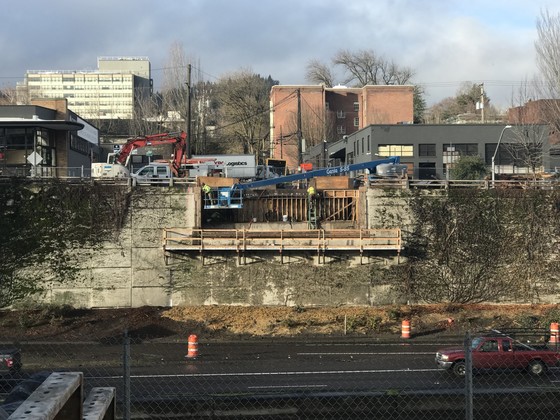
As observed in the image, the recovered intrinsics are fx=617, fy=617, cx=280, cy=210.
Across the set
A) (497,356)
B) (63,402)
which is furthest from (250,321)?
(63,402)

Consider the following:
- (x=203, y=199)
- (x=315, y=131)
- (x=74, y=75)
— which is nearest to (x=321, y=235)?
(x=203, y=199)

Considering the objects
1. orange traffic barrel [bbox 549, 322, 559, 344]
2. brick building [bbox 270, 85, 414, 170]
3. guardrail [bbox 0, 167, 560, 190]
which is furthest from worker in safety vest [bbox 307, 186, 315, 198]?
brick building [bbox 270, 85, 414, 170]

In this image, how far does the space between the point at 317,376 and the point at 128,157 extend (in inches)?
1029

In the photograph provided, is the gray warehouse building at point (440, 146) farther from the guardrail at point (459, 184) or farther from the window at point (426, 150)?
the guardrail at point (459, 184)

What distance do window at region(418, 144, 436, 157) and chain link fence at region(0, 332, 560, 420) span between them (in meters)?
27.7

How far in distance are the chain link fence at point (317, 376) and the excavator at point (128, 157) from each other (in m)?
14.6

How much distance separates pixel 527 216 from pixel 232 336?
1677cm

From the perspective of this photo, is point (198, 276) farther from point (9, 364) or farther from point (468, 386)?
point (468, 386)

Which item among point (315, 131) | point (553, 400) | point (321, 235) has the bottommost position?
point (553, 400)

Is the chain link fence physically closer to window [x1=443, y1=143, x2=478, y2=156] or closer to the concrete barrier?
the concrete barrier

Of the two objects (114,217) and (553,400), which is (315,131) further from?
(553,400)

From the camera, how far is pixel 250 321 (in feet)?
92.6

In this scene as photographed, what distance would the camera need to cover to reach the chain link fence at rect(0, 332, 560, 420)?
30.8 ft

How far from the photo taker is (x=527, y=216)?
106 feet
